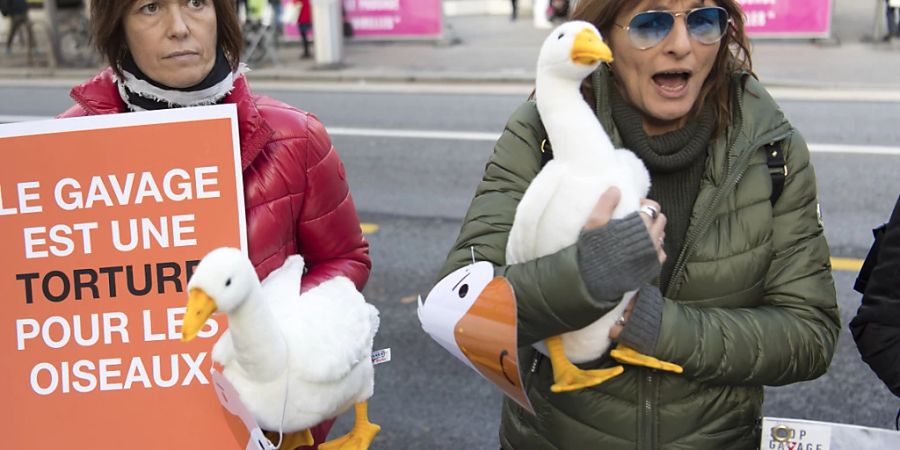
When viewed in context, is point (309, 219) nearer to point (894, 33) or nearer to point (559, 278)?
point (559, 278)

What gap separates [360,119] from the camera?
37.6ft

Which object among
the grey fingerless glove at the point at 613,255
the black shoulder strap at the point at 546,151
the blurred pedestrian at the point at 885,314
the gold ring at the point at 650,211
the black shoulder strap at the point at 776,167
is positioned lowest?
the blurred pedestrian at the point at 885,314

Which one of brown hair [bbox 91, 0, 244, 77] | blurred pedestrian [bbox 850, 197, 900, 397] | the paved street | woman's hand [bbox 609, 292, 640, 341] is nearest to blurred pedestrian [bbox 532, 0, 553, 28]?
the paved street

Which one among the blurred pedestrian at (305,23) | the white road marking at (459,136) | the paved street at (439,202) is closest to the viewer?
the paved street at (439,202)

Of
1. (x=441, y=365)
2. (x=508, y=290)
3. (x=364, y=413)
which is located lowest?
(x=441, y=365)

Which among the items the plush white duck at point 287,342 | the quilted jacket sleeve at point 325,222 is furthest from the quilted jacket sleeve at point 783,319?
the quilted jacket sleeve at point 325,222

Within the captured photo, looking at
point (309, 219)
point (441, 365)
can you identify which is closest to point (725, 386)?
point (309, 219)

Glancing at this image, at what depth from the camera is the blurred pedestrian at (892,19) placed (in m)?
15.6

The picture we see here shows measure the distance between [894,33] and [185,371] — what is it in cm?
1624

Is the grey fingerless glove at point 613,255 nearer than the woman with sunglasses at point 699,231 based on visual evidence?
Yes

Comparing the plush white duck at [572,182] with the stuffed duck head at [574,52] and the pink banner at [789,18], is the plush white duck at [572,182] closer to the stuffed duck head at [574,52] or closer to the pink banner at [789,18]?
the stuffed duck head at [574,52]

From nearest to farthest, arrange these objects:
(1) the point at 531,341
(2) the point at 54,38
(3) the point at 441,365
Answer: (1) the point at 531,341, (3) the point at 441,365, (2) the point at 54,38

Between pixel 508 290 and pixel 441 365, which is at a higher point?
pixel 508 290

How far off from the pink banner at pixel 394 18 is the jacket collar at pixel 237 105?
53.8ft
